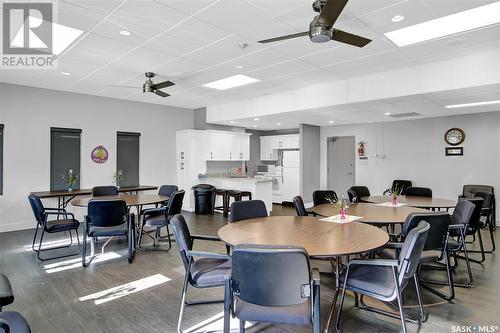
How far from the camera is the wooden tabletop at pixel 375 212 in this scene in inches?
134

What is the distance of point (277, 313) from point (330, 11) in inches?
94.0

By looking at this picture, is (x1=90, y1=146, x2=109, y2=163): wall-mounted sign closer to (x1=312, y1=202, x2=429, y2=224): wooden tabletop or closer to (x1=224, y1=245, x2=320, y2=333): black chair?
(x1=312, y1=202, x2=429, y2=224): wooden tabletop

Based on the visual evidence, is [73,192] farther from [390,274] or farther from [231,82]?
[390,274]

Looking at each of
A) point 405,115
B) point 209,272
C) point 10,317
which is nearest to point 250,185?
point 405,115

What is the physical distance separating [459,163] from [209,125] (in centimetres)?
643

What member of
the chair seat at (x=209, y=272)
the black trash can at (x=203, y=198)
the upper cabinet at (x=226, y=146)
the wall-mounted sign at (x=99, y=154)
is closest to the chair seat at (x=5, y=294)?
the chair seat at (x=209, y=272)

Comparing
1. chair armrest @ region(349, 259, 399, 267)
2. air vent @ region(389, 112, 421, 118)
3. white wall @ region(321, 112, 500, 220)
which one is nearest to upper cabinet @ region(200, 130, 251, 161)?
white wall @ region(321, 112, 500, 220)

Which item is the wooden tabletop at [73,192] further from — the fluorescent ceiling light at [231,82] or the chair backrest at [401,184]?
the chair backrest at [401,184]

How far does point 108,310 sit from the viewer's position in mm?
2893

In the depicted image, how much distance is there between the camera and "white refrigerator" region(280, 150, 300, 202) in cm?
954

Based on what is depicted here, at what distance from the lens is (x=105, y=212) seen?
408 centimetres

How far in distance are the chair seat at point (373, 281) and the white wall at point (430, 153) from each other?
6.06 metres

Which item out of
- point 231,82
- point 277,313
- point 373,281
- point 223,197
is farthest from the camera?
point 223,197

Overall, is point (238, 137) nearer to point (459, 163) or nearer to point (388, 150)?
point (388, 150)
